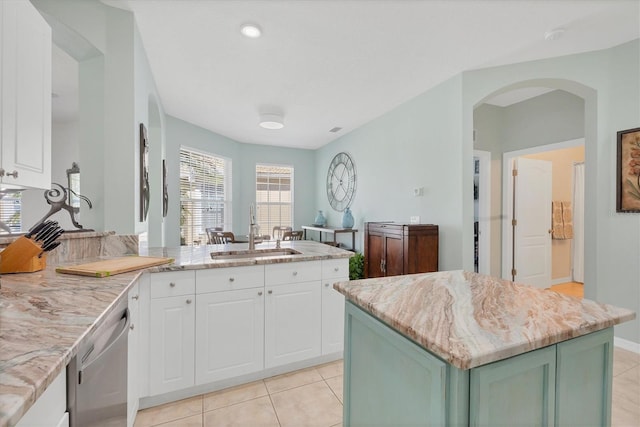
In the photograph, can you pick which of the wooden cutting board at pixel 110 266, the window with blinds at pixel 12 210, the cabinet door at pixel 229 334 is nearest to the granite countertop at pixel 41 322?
the wooden cutting board at pixel 110 266

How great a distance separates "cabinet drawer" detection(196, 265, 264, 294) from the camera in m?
1.85

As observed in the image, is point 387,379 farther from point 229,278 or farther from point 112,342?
point 229,278

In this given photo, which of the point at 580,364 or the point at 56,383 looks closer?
the point at 56,383

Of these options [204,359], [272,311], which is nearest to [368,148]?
[272,311]

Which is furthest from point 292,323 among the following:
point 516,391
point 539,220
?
point 539,220

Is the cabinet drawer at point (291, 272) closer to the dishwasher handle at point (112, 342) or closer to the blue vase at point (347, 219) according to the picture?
the dishwasher handle at point (112, 342)

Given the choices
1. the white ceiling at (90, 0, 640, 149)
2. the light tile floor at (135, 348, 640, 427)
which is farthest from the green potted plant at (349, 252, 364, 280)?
the white ceiling at (90, 0, 640, 149)

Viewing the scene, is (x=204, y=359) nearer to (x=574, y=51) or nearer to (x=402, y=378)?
(x=402, y=378)

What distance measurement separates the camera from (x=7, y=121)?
1182mm

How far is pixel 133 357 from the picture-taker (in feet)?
5.08

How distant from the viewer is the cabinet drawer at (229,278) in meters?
1.85

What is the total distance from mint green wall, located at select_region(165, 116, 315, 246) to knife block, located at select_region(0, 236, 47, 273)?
313cm

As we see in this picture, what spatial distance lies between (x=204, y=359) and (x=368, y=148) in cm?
387

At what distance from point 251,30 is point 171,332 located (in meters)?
2.29
